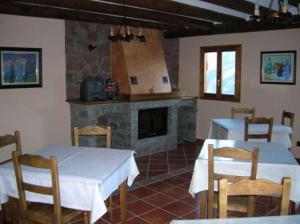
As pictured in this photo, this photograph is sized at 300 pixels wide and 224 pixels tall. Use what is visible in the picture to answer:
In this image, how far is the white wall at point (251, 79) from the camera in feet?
18.8

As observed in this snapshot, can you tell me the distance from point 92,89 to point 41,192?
10.7ft

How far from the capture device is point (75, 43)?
18.5 ft

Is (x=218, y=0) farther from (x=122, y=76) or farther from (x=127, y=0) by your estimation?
(x=122, y=76)

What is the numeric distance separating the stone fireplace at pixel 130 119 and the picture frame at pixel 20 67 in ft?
2.56

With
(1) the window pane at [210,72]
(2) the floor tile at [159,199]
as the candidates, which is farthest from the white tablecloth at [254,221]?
(1) the window pane at [210,72]

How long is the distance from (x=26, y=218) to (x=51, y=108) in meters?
3.04

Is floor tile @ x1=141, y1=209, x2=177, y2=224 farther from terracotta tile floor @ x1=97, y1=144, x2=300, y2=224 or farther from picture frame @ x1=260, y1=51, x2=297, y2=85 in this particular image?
picture frame @ x1=260, y1=51, x2=297, y2=85

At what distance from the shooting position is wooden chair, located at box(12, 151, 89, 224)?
232 centimetres

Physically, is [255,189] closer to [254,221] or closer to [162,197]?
[254,221]

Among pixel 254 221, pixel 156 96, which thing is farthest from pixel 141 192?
pixel 254 221

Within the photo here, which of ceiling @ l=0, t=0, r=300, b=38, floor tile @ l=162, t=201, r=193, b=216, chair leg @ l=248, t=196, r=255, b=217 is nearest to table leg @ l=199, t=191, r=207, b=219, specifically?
chair leg @ l=248, t=196, r=255, b=217

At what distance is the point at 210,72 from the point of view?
6996 millimetres

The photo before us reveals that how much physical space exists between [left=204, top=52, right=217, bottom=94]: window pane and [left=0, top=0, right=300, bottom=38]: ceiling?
33.2 inches

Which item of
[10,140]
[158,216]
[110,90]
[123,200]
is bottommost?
[158,216]
